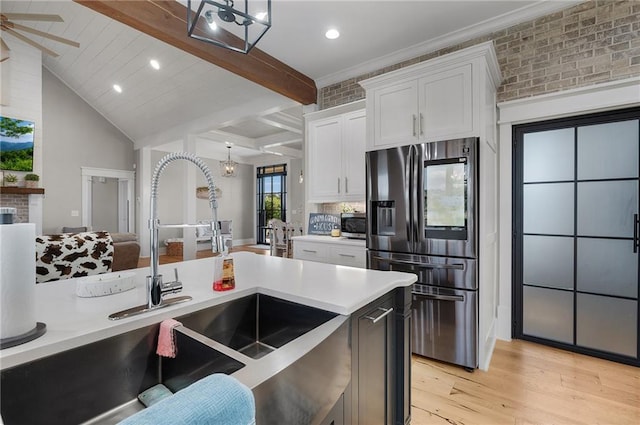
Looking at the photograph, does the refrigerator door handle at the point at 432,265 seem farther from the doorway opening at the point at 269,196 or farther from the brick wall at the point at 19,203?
the doorway opening at the point at 269,196

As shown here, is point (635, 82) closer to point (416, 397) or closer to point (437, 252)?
point (437, 252)

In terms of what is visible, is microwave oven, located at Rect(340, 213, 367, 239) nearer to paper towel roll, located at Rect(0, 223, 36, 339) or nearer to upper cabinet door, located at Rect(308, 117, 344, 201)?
upper cabinet door, located at Rect(308, 117, 344, 201)

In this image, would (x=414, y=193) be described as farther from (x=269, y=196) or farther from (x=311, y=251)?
(x=269, y=196)

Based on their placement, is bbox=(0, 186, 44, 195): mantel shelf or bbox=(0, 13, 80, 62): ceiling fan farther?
bbox=(0, 186, 44, 195): mantel shelf

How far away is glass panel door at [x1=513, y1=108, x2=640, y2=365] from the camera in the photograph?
2469mm

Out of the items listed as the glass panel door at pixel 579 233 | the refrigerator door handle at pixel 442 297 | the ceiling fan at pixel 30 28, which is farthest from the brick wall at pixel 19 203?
the glass panel door at pixel 579 233

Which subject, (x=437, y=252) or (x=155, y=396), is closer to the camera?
(x=155, y=396)

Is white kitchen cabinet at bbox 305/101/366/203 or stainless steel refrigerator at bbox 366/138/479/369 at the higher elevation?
white kitchen cabinet at bbox 305/101/366/203

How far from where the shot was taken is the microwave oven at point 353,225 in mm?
3429

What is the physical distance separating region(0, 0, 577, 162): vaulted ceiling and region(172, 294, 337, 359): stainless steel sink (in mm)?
2607

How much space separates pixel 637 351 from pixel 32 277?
380 centimetres

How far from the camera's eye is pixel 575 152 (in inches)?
105

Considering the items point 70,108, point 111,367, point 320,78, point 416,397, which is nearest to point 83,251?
point 111,367

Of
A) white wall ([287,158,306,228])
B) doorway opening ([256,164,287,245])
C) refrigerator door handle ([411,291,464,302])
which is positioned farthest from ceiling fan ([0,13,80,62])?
doorway opening ([256,164,287,245])
